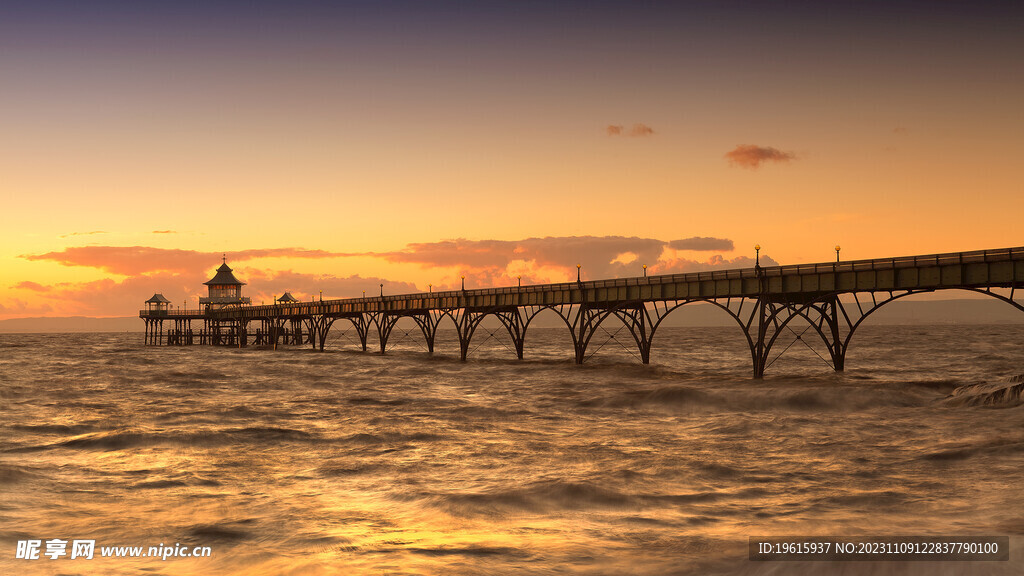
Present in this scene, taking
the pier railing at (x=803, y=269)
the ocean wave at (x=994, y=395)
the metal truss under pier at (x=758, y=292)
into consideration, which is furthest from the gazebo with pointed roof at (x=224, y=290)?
the ocean wave at (x=994, y=395)

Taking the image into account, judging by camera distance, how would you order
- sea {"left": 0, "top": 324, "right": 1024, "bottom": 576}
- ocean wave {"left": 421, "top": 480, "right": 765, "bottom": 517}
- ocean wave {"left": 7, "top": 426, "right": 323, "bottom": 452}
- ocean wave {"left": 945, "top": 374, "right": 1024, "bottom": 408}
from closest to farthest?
1. sea {"left": 0, "top": 324, "right": 1024, "bottom": 576}
2. ocean wave {"left": 421, "top": 480, "right": 765, "bottom": 517}
3. ocean wave {"left": 7, "top": 426, "right": 323, "bottom": 452}
4. ocean wave {"left": 945, "top": 374, "right": 1024, "bottom": 408}

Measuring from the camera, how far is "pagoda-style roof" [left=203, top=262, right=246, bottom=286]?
15062 cm

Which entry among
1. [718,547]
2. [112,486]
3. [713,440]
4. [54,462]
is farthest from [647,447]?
[54,462]

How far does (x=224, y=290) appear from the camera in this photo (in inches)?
5940

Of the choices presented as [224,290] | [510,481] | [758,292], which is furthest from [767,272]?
[224,290]

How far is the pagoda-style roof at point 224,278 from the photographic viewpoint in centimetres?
15062

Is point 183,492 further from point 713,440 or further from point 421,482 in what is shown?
point 713,440

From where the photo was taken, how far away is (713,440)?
82.4 feet

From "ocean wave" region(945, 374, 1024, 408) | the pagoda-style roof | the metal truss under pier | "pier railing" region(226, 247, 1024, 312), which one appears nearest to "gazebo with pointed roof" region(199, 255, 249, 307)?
the pagoda-style roof

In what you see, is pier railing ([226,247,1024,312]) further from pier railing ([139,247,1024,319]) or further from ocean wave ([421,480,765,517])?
ocean wave ([421,480,765,517])

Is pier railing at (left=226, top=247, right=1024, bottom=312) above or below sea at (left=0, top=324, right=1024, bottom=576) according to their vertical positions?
above

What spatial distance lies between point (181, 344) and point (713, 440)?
138682 millimetres

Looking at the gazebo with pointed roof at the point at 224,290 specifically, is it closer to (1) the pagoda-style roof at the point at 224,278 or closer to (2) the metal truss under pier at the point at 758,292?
(1) the pagoda-style roof at the point at 224,278

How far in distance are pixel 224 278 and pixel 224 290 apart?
2.73 metres
